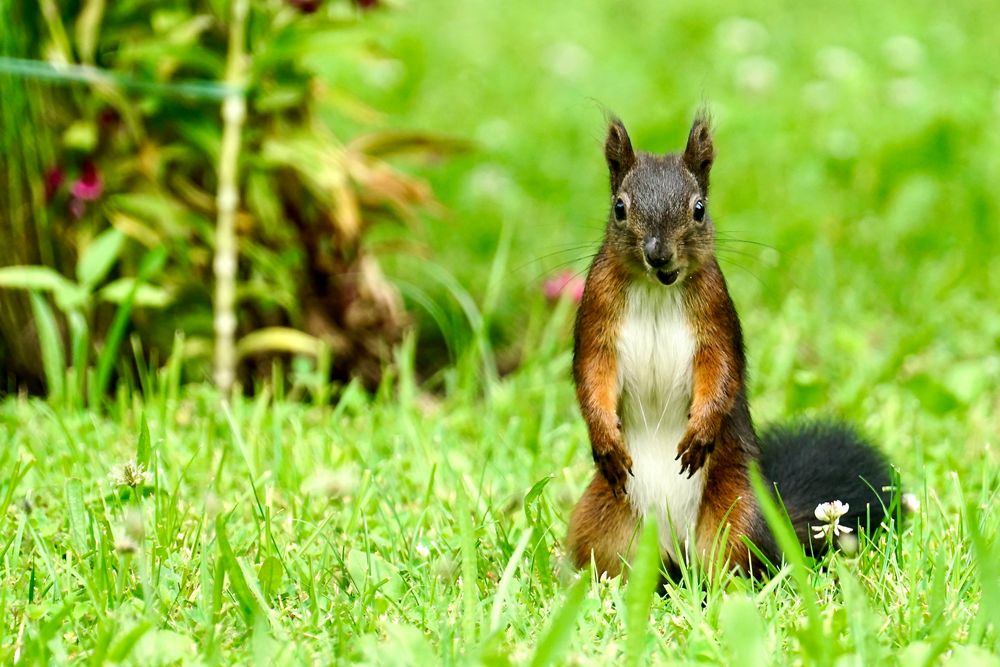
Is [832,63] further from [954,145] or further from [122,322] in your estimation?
[122,322]

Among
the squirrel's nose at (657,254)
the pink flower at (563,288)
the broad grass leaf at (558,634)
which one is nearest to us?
the broad grass leaf at (558,634)

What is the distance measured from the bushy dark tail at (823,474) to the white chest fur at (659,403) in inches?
8.6

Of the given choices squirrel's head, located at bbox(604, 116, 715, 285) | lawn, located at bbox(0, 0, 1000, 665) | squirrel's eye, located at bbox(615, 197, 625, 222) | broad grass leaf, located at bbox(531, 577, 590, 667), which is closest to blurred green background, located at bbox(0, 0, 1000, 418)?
lawn, located at bbox(0, 0, 1000, 665)

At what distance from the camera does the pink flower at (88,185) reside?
13.8 feet

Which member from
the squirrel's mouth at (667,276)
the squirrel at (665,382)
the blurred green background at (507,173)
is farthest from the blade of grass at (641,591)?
the blurred green background at (507,173)

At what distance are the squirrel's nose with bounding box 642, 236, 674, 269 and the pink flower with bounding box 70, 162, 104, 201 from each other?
7.24 feet

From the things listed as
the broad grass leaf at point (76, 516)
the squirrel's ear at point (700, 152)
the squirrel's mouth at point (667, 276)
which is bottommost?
the broad grass leaf at point (76, 516)

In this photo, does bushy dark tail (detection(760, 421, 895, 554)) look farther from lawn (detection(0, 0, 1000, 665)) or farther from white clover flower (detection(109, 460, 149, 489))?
white clover flower (detection(109, 460, 149, 489))

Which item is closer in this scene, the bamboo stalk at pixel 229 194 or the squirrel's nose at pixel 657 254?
the squirrel's nose at pixel 657 254

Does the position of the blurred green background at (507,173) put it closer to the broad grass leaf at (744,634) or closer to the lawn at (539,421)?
the lawn at (539,421)

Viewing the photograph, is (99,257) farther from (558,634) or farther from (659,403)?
→ (558,634)

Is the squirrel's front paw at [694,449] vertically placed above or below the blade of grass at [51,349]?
above

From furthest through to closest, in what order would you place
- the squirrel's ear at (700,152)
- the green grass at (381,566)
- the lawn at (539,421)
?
the squirrel's ear at (700,152), the lawn at (539,421), the green grass at (381,566)

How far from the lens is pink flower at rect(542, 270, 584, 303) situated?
4.74 m
